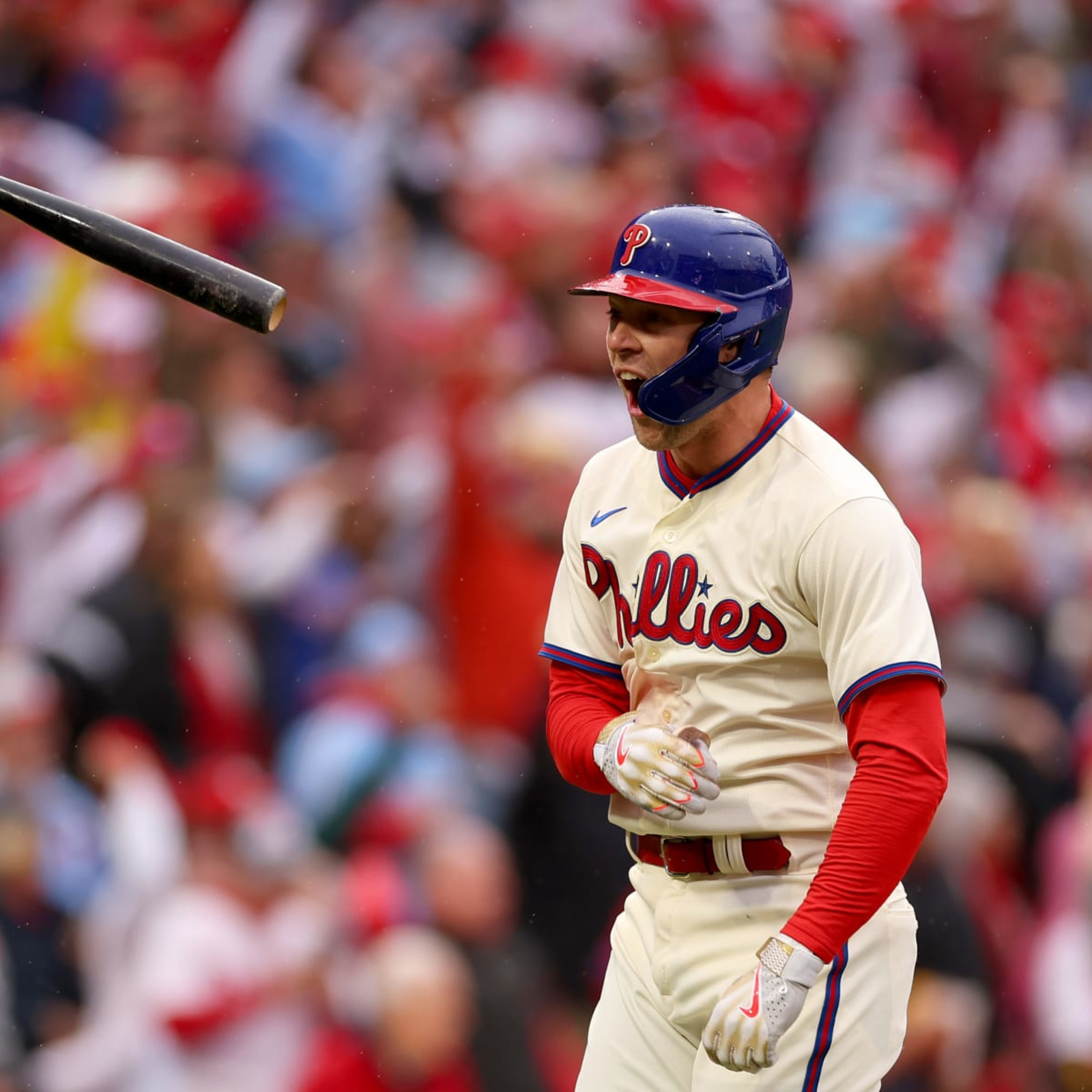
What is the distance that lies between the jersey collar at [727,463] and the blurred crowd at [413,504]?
244 centimetres

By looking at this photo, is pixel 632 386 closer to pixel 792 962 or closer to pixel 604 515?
pixel 604 515

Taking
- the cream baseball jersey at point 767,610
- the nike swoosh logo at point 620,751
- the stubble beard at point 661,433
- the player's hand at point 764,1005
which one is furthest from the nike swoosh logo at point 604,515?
the player's hand at point 764,1005

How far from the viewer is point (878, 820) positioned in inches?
98.2

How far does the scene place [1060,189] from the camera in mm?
7930

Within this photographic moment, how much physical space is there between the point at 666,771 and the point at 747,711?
19 cm

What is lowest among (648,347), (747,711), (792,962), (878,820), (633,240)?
(792,962)

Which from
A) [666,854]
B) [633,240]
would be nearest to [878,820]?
[666,854]

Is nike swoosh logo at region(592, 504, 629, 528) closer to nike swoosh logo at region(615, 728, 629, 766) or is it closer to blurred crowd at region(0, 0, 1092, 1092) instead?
nike swoosh logo at region(615, 728, 629, 766)

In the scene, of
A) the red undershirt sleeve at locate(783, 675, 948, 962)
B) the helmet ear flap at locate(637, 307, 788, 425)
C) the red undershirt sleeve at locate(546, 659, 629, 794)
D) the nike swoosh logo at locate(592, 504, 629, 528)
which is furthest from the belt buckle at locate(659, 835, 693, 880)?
the helmet ear flap at locate(637, 307, 788, 425)

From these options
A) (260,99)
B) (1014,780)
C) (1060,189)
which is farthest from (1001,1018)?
(260,99)

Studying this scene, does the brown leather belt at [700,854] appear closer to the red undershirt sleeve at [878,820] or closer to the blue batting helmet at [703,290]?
the red undershirt sleeve at [878,820]

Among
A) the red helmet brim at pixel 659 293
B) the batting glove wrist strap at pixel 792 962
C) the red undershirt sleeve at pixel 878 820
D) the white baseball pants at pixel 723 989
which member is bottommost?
the white baseball pants at pixel 723 989

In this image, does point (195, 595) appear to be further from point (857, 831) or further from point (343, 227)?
point (857, 831)

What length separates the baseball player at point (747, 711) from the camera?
2.52 metres
